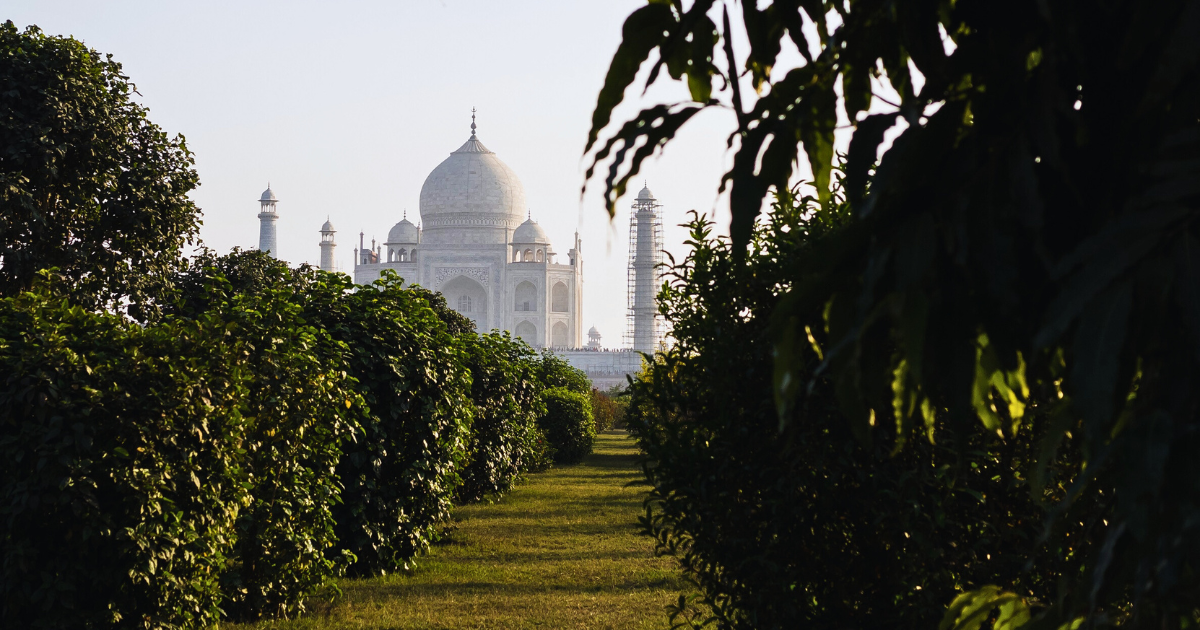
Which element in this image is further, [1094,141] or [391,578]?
[391,578]

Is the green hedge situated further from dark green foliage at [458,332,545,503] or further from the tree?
the tree

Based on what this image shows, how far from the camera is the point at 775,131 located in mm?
1018

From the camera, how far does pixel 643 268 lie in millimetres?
59531

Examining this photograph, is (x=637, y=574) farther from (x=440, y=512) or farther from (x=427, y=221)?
(x=427, y=221)

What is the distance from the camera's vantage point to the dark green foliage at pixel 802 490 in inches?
124

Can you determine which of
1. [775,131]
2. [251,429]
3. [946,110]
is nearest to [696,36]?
[775,131]

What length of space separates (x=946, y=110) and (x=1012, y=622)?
2.44 ft

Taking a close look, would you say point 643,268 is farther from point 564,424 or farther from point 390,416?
point 390,416

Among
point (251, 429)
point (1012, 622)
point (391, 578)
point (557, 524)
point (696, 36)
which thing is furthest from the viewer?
point (557, 524)

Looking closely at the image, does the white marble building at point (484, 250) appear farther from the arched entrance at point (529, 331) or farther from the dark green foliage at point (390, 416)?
the dark green foliage at point (390, 416)

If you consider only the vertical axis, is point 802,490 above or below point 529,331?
below

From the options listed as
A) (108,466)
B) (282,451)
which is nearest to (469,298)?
(282,451)

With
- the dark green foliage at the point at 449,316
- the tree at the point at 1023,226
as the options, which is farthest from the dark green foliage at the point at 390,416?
the dark green foliage at the point at 449,316

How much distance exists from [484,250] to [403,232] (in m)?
7.16
